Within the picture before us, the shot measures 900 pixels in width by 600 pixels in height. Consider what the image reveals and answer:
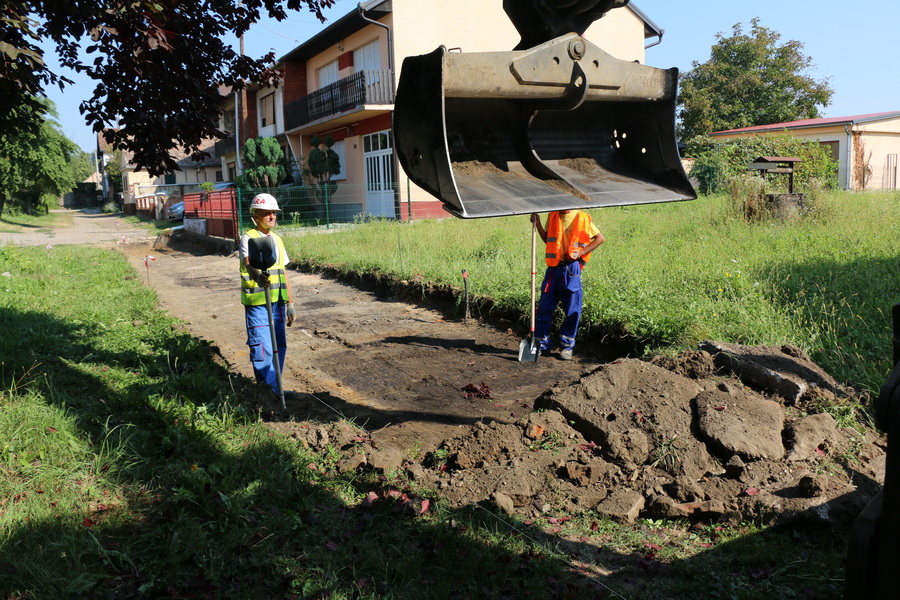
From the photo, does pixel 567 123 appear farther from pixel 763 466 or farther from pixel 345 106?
pixel 345 106

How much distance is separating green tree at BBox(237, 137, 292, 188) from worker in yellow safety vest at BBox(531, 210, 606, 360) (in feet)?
65.4

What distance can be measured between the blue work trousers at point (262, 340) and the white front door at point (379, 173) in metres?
16.0

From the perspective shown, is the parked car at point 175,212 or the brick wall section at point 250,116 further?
the parked car at point 175,212

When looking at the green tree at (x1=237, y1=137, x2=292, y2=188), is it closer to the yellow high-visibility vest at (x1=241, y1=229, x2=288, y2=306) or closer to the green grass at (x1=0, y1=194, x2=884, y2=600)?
the green grass at (x1=0, y1=194, x2=884, y2=600)

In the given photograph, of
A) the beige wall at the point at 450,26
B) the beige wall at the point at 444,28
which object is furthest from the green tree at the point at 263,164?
the beige wall at the point at 450,26

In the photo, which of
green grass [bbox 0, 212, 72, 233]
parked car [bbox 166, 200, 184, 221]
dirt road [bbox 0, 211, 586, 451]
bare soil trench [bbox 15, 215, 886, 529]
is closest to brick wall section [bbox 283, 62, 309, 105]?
parked car [bbox 166, 200, 184, 221]

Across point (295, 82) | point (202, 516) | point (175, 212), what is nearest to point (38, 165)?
point (175, 212)

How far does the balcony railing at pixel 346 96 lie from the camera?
21.7 m

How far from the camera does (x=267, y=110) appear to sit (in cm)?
3222

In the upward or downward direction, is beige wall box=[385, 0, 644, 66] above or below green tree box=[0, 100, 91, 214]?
above

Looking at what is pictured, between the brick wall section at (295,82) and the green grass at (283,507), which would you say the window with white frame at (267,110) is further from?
the green grass at (283,507)

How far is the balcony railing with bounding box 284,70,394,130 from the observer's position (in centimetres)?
2172

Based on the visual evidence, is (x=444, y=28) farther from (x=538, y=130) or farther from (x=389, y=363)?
(x=538, y=130)

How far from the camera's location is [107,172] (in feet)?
250
